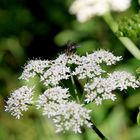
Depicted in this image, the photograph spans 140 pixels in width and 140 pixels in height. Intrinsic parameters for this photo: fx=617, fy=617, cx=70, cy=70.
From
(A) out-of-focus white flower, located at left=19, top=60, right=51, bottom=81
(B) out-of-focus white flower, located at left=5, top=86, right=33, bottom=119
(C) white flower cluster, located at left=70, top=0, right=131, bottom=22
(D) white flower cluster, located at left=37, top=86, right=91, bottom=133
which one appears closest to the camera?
(D) white flower cluster, located at left=37, top=86, right=91, bottom=133

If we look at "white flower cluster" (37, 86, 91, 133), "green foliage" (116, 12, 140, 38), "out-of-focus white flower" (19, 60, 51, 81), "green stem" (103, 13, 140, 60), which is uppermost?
"green stem" (103, 13, 140, 60)

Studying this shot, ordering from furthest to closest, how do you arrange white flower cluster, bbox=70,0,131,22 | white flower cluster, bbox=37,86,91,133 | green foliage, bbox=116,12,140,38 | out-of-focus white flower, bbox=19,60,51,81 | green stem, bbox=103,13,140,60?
white flower cluster, bbox=70,0,131,22 → green stem, bbox=103,13,140,60 → out-of-focus white flower, bbox=19,60,51,81 → green foliage, bbox=116,12,140,38 → white flower cluster, bbox=37,86,91,133

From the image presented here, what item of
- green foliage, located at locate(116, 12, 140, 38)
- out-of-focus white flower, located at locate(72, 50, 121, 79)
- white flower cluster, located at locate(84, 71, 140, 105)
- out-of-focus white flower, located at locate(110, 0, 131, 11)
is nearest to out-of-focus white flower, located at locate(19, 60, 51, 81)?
out-of-focus white flower, located at locate(72, 50, 121, 79)

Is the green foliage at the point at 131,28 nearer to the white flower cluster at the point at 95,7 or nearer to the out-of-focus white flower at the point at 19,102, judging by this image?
the out-of-focus white flower at the point at 19,102

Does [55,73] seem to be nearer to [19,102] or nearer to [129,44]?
[19,102]

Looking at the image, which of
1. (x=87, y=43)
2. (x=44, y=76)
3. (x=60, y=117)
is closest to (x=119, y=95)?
(x=87, y=43)

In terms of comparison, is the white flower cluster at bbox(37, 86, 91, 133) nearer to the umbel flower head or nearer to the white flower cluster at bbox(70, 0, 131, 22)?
the umbel flower head

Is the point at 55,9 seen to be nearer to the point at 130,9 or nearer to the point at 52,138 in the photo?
the point at 130,9

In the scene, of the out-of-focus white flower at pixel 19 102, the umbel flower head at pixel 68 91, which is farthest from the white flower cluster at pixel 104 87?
the out-of-focus white flower at pixel 19 102

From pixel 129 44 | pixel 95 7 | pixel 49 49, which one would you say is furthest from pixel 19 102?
pixel 49 49
